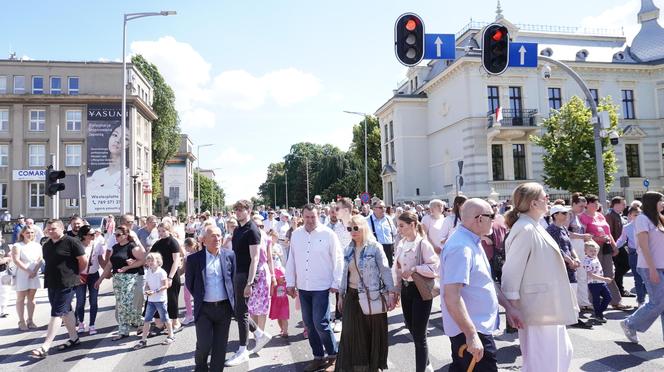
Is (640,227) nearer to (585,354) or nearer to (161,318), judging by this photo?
(585,354)

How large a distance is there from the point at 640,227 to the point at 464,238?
406 centimetres

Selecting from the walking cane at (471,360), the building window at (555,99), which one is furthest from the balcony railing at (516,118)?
the walking cane at (471,360)

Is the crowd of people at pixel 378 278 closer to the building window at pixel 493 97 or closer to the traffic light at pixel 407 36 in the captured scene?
the traffic light at pixel 407 36

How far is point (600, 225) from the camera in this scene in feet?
29.2

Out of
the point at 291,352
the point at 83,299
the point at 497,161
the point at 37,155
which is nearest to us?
the point at 291,352

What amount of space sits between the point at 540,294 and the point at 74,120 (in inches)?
1887

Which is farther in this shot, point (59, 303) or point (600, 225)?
point (600, 225)

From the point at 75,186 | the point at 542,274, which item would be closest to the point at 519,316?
the point at 542,274

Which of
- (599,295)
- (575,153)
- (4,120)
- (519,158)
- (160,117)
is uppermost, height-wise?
(160,117)

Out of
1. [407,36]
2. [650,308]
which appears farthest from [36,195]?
[650,308]

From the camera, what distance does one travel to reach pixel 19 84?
143 ft

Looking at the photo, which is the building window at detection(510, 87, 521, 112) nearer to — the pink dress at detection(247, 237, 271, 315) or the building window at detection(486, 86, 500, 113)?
the building window at detection(486, 86, 500, 113)

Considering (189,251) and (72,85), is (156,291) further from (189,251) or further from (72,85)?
(72,85)

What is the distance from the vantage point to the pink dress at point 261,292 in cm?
706
